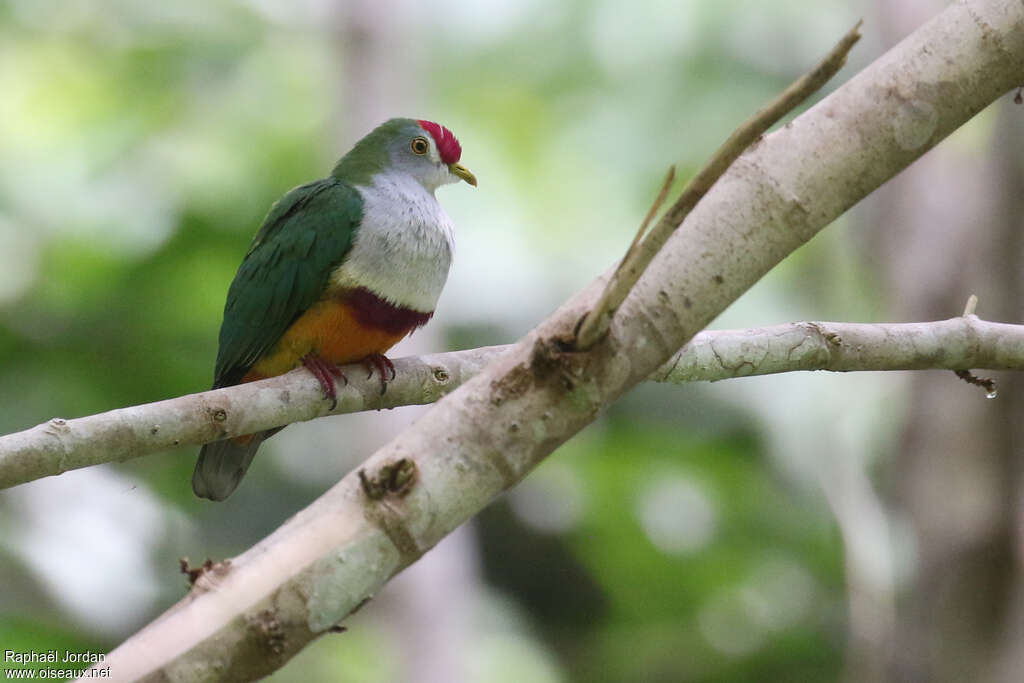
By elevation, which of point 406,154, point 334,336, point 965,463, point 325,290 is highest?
point 406,154

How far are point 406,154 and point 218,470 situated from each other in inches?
55.9

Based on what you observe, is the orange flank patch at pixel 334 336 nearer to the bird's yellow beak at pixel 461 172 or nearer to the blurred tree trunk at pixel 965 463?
the bird's yellow beak at pixel 461 172

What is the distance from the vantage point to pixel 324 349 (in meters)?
3.81

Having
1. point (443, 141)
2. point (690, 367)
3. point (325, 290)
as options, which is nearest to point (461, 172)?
point (443, 141)

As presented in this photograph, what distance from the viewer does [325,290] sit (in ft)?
12.6

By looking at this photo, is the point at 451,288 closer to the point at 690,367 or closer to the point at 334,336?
the point at 334,336

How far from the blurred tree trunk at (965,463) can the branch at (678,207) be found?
3.81 m

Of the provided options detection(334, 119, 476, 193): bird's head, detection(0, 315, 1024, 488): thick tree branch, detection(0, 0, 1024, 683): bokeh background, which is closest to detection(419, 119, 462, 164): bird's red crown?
detection(334, 119, 476, 193): bird's head

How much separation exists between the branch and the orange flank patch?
2.10m

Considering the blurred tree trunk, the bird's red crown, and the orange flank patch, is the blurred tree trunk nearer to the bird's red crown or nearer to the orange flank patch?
the bird's red crown

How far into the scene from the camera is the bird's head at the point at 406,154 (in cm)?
434

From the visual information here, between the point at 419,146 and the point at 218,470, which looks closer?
the point at 218,470

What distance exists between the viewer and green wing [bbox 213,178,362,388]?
3.84m

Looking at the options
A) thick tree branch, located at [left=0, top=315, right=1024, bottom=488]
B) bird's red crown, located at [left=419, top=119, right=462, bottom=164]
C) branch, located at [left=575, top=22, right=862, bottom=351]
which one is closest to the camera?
branch, located at [left=575, top=22, right=862, bottom=351]
